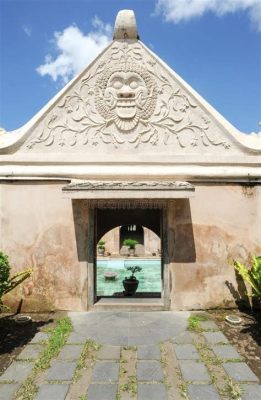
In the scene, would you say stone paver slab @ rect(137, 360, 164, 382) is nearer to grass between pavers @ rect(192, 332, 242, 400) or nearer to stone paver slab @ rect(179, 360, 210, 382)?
stone paver slab @ rect(179, 360, 210, 382)

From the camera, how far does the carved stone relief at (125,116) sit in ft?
24.7

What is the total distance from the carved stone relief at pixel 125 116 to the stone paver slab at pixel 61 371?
15.1 feet

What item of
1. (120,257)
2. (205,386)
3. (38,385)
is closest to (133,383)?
(205,386)

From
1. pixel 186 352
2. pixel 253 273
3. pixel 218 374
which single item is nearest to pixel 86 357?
pixel 186 352

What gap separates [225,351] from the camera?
5.34m

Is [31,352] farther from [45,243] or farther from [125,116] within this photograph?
[125,116]

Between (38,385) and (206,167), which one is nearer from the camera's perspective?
(38,385)

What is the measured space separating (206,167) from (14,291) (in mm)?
5299

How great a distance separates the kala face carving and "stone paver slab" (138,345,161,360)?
470 cm

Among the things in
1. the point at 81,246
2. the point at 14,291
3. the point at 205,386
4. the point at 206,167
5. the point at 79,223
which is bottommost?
the point at 205,386

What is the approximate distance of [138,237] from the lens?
88.2 feet

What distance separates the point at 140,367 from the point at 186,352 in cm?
93

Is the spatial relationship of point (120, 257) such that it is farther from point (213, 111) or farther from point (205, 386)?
point (205, 386)

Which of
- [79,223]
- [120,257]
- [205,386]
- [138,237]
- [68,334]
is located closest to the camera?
[205,386]
